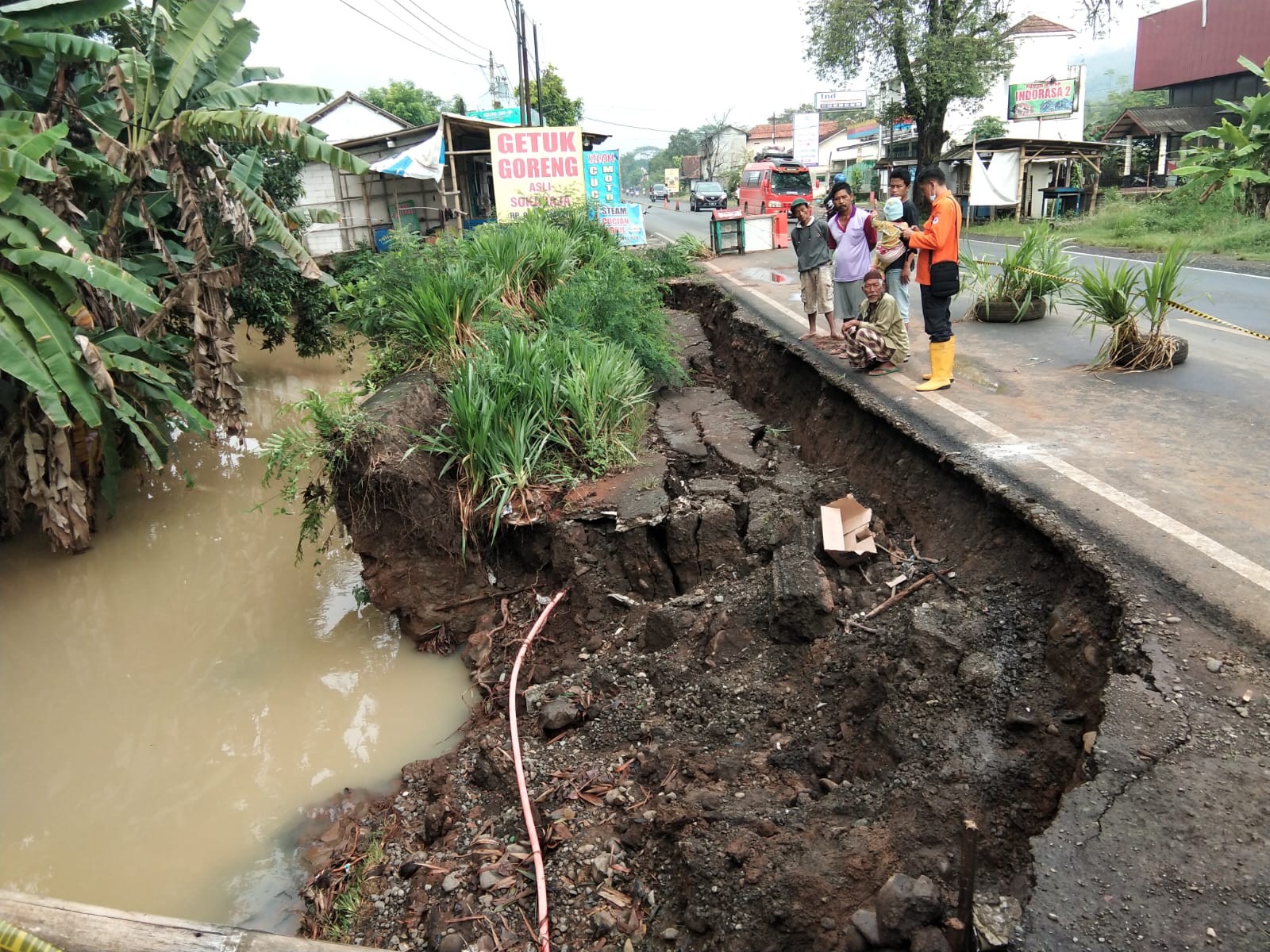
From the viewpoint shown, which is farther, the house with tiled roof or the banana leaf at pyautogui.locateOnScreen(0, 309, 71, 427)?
the house with tiled roof

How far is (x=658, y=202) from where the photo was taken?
66.2 m

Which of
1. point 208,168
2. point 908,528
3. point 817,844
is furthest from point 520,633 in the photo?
point 208,168

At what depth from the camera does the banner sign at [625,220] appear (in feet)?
55.2

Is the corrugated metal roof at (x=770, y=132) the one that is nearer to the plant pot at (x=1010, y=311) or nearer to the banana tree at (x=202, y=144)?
the plant pot at (x=1010, y=311)

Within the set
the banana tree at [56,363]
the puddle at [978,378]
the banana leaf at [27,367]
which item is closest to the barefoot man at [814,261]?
the puddle at [978,378]

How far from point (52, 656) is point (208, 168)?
4.52 meters

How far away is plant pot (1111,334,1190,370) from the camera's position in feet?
22.9

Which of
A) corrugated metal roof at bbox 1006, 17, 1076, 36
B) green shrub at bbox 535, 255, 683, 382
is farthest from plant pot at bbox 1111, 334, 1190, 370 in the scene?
corrugated metal roof at bbox 1006, 17, 1076, 36

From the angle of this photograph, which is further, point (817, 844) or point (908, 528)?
point (908, 528)

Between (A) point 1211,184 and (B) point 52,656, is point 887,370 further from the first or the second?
(A) point 1211,184

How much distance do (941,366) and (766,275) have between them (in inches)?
318

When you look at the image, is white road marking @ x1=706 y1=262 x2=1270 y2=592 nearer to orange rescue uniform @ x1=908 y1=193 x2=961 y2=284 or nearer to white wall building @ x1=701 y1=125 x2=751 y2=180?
orange rescue uniform @ x1=908 y1=193 x2=961 y2=284

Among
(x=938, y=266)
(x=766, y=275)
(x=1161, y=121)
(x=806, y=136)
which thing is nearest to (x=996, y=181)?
(x=1161, y=121)

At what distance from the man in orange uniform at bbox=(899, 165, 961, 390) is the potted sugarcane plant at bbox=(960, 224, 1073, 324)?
3086 mm
